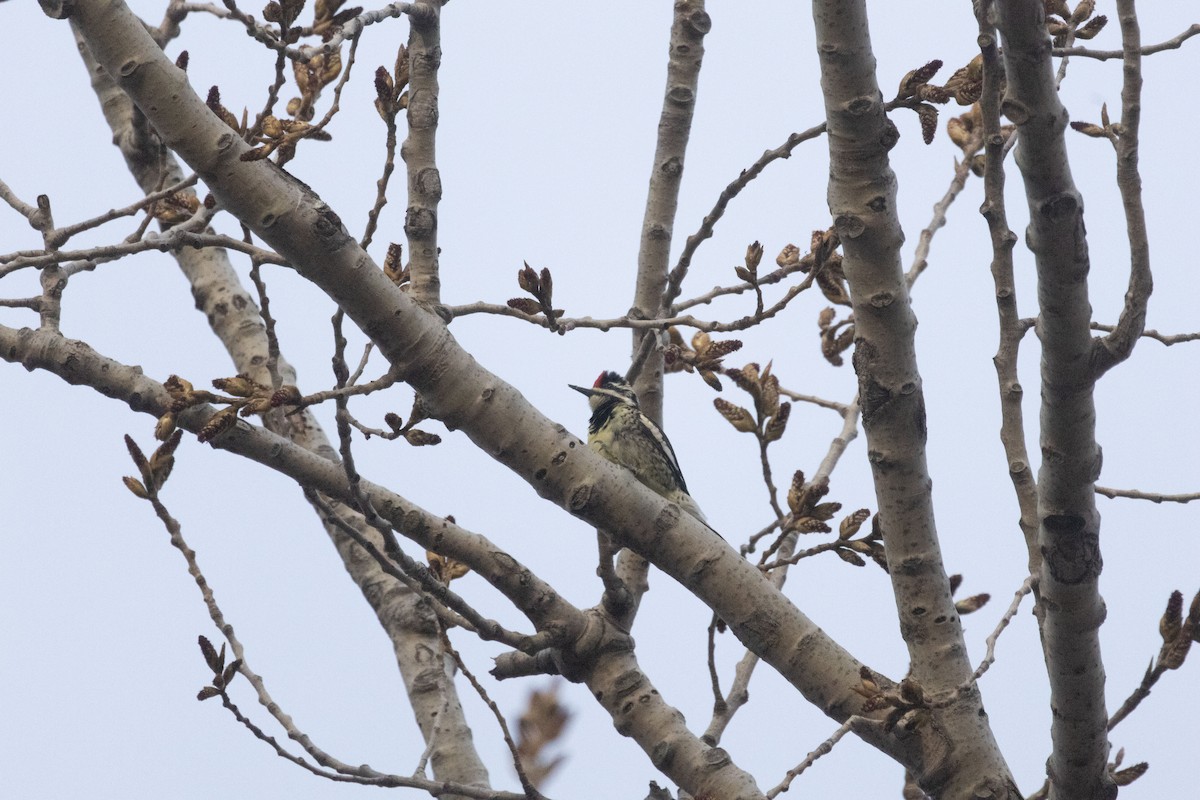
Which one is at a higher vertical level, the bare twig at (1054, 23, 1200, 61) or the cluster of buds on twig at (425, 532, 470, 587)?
the bare twig at (1054, 23, 1200, 61)

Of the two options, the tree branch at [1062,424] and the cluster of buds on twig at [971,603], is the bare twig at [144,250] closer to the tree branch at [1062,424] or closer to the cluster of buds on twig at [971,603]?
the tree branch at [1062,424]

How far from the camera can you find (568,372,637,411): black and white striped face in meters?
6.01

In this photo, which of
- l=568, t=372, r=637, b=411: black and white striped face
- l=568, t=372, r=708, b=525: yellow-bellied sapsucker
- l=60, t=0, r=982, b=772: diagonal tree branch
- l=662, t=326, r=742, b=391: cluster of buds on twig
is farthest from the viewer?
l=568, t=372, r=637, b=411: black and white striped face

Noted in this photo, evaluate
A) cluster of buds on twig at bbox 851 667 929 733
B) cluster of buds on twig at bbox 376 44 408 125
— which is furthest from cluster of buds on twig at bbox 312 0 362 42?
cluster of buds on twig at bbox 851 667 929 733

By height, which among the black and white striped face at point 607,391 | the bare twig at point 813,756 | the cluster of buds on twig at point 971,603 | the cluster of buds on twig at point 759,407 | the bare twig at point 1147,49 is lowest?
the bare twig at point 813,756

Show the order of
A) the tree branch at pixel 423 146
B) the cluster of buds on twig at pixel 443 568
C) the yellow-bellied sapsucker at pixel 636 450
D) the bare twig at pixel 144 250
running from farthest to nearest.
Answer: the yellow-bellied sapsucker at pixel 636 450 < the cluster of buds on twig at pixel 443 568 < the tree branch at pixel 423 146 < the bare twig at pixel 144 250

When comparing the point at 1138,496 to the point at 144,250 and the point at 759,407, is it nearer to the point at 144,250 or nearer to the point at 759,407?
the point at 759,407

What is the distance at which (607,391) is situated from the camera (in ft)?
19.7

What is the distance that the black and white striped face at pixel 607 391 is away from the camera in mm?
6008

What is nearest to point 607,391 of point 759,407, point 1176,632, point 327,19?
point 759,407

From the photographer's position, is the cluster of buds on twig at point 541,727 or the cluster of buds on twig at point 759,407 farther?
the cluster of buds on twig at point 759,407

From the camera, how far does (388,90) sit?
10.1 feet

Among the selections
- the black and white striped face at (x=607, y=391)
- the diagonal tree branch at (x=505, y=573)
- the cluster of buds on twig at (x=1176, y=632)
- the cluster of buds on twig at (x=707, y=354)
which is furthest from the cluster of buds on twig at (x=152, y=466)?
the black and white striped face at (x=607, y=391)

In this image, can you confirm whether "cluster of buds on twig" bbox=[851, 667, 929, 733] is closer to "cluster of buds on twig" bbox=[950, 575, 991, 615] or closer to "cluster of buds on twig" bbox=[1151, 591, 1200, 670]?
"cluster of buds on twig" bbox=[1151, 591, 1200, 670]
